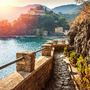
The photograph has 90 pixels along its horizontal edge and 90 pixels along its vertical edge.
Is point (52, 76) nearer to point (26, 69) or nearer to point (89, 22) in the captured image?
point (26, 69)

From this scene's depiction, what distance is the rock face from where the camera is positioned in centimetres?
522

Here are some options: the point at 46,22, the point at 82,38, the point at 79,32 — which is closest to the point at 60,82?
the point at 82,38

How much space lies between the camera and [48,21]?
90.5 meters

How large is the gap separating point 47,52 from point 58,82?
1.77 metres

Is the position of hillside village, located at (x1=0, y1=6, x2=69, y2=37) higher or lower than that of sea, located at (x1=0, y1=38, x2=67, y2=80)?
higher

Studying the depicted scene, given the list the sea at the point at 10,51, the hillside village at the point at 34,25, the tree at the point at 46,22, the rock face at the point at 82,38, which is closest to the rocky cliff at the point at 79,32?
the rock face at the point at 82,38

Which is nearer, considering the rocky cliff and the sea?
the rocky cliff

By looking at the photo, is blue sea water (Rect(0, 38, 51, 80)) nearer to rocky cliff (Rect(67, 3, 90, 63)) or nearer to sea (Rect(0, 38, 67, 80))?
sea (Rect(0, 38, 67, 80))

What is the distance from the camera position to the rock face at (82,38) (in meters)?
5.22

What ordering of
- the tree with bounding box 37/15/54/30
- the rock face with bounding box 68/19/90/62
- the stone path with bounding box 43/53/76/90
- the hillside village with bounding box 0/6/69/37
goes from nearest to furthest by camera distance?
the stone path with bounding box 43/53/76/90
the rock face with bounding box 68/19/90/62
the hillside village with bounding box 0/6/69/37
the tree with bounding box 37/15/54/30

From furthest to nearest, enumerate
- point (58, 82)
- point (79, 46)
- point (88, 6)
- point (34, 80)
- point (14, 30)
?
point (14, 30) → point (79, 46) → point (88, 6) → point (58, 82) → point (34, 80)

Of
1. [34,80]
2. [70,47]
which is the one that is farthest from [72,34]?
[34,80]

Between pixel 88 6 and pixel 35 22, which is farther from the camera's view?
pixel 35 22

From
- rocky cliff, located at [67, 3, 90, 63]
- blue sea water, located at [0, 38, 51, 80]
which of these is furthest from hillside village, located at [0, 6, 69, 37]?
rocky cliff, located at [67, 3, 90, 63]
